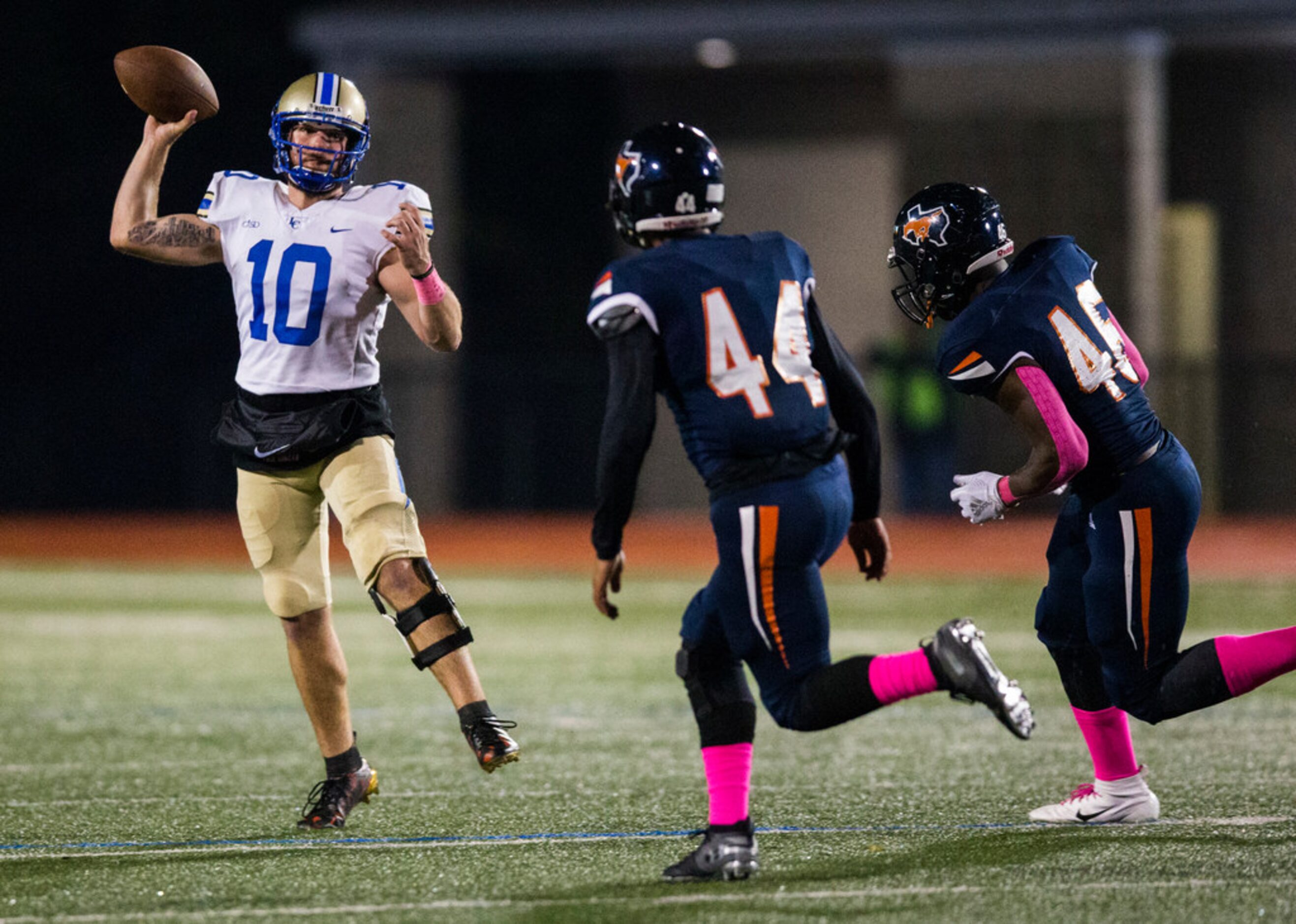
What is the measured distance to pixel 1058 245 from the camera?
434 cm

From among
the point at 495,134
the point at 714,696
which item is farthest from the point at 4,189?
the point at 714,696

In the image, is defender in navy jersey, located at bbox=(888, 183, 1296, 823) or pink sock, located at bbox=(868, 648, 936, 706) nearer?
pink sock, located at bbox=(868, 648, 936, 706)

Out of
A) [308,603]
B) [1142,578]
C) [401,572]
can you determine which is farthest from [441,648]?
[1142,578]

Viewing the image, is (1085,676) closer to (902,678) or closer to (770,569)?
(902,678)

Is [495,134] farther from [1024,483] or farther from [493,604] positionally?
[1024,483]

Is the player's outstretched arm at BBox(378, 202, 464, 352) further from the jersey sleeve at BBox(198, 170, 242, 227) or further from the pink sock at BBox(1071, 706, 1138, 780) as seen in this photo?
the pink sock at BBox(1071, 706, 1138, 780)

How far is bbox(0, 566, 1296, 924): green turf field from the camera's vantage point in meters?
3.65

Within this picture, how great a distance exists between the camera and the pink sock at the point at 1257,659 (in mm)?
4004

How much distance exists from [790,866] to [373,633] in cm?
593

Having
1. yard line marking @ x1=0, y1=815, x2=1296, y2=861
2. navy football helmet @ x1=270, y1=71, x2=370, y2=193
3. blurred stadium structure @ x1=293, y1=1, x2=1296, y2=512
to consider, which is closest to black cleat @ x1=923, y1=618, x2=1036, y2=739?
yard line marking @ x1=0, y1=815, x2=1296, y2=861

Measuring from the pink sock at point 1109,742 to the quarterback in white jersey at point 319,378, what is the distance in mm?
1604

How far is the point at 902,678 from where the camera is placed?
3.59m

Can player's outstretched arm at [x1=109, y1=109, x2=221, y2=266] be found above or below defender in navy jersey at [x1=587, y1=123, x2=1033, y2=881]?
above

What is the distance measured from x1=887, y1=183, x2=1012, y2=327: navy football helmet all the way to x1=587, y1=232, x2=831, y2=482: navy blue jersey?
1.94ft
